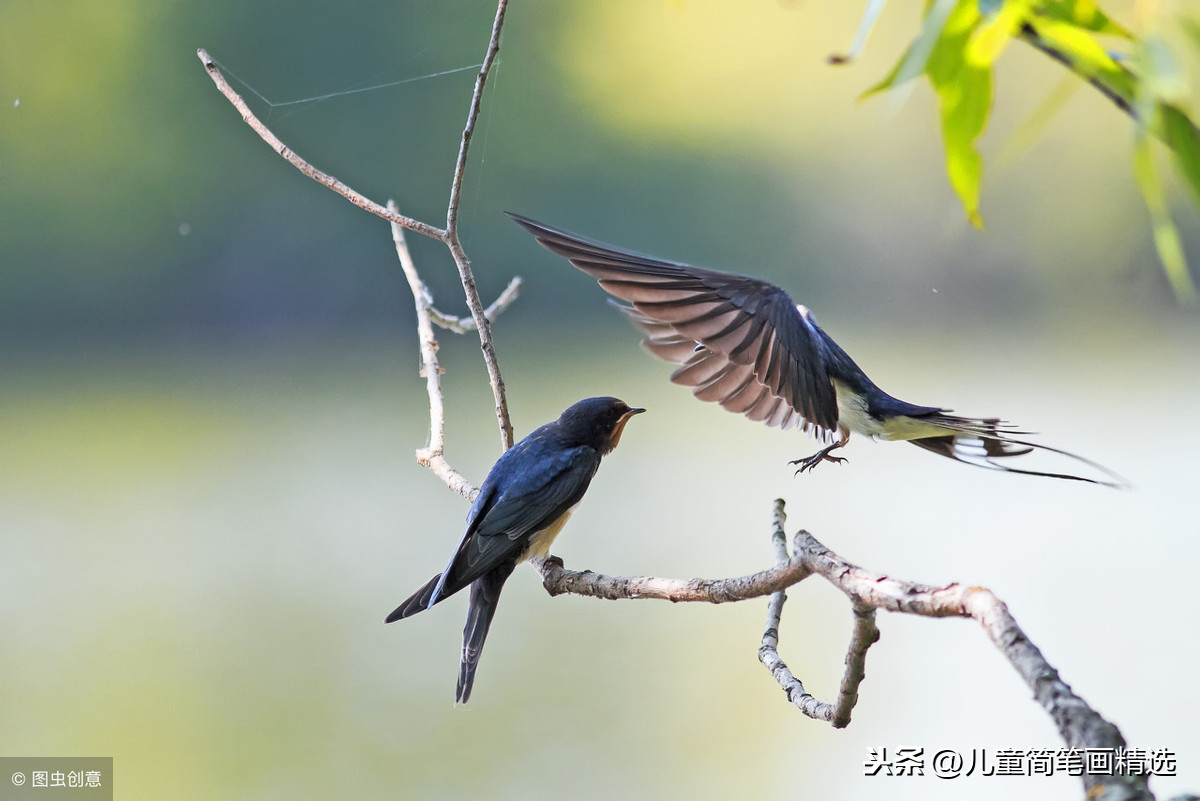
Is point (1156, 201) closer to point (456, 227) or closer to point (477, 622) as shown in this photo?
point (456, 227)

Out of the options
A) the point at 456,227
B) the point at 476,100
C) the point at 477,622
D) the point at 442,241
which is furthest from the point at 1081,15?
the point at 477,622

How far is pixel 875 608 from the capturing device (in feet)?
2.34

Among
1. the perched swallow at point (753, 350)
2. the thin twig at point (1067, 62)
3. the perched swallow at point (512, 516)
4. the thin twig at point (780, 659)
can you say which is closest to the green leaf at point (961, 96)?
the thin twig at point (1067, 62)

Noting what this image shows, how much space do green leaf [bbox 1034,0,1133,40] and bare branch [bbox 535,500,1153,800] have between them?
29cm

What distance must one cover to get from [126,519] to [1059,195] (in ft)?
17.1

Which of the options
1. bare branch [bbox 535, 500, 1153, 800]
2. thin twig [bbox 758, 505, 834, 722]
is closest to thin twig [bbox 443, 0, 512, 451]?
bare branch [bbox 535, 500, 1153, 800]

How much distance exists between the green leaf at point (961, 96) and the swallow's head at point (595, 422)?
3.90ft

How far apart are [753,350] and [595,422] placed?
473 millimetres

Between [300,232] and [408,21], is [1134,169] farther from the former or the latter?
[300,232]

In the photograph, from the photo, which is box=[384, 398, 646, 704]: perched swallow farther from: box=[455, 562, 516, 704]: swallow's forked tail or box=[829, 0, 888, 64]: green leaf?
box=[829, 0, 888, 64]: green leaf

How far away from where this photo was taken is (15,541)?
13.8 feet

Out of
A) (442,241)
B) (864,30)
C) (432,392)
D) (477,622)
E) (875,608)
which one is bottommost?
(875,608)

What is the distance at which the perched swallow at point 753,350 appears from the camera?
1.22 meters

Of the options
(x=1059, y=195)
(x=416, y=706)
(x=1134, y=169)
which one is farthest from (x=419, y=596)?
(x=1059, y=195)
